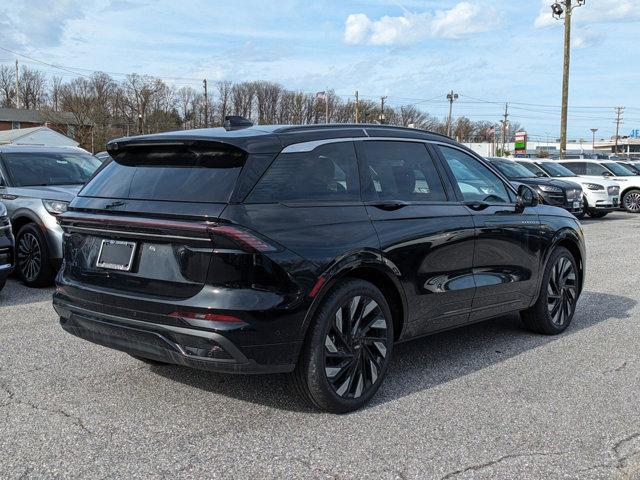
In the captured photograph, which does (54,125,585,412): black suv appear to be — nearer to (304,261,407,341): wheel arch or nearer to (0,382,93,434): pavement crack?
(304,261,407,341): wheel arch

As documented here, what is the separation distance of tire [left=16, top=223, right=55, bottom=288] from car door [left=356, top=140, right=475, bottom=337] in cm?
495

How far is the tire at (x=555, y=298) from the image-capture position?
19.3ft

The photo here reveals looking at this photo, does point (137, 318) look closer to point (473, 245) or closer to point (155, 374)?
point (155, 374)

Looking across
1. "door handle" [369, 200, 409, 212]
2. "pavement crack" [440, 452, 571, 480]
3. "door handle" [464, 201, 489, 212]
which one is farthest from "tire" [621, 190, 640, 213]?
"pavement crack" [440, 452, 571, 480]

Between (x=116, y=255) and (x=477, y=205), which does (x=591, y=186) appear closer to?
(x=477, y=205)

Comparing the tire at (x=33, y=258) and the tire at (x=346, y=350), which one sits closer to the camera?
the tire at (x=346, y=350)

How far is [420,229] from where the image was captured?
4559 millimetres

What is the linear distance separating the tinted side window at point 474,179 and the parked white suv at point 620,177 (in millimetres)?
17294

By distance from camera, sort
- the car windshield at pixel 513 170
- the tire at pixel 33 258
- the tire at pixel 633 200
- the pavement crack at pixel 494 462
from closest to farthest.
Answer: the pavement crack at pixel 494 462 → the tire at pixel 33 258 → the car windshield at pixel 513 170 → the tire at pixel 633 200

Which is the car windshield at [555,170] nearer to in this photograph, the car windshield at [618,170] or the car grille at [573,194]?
the car grille at [573,194]

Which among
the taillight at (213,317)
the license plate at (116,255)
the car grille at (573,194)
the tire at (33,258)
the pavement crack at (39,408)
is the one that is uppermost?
the car grille at (573,194)

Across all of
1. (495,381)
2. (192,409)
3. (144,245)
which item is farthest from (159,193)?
(495,381)

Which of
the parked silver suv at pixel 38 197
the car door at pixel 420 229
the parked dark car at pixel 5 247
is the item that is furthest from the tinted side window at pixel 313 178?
the parked silver suv at pixel 38 197

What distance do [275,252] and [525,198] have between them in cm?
293
